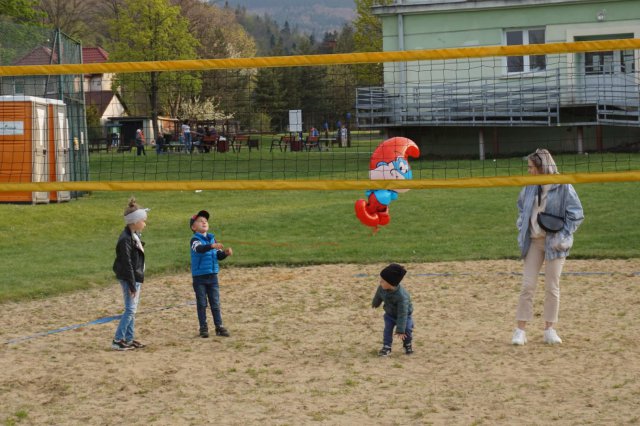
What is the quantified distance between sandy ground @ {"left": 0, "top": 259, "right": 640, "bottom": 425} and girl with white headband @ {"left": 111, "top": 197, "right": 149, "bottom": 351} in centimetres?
19

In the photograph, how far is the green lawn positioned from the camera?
45.5 ft

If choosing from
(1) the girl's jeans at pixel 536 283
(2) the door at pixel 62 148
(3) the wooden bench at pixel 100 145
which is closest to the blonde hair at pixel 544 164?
(1) the girl's jeans at pixel 536 283

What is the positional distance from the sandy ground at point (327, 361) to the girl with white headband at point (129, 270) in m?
0.19

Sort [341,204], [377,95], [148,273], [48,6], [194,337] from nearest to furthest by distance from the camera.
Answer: [194,337] < [148,273] < [377,95] < [341,204] < [48,6]

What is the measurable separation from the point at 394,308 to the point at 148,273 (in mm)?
5654

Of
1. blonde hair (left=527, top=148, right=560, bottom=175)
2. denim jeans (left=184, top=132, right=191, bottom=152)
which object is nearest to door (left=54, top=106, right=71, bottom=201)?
denim jeans (left=184, top=132, right=191, bottom=152)

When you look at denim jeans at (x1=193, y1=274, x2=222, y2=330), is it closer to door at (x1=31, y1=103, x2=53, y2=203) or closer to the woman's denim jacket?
the woman's denim jacket

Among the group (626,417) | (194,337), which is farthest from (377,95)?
(626,417)

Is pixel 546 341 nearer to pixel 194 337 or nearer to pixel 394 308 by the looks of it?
pixel 394 308

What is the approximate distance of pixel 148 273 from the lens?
13.3 metres

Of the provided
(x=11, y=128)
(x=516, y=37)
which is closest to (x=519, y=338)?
(x=11, y=128)

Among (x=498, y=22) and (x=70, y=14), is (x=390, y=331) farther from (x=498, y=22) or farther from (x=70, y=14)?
(x=70, y=14)

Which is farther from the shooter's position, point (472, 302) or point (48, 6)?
point (48, 6)

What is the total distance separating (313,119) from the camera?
11.4m
